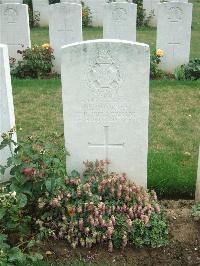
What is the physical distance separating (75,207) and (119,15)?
646 centimetres

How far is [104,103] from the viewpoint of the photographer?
4.52m

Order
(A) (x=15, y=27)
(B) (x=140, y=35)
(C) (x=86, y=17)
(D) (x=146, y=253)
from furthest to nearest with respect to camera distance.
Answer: (C) (x=86, y=17) < (B) (x=140, y=35) < (A) (x=15, y=27) < (D) (x=146, y=253)

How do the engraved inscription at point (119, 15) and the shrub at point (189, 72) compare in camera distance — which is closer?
the shrub at point (189, 72)

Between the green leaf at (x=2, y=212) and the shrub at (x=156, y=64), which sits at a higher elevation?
the shrub at (x=156, y=64)

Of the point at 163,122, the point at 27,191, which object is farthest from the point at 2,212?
the point at 163,122

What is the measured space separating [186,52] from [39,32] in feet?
21.6

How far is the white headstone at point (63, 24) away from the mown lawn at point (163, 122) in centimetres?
106

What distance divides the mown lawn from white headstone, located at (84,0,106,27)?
7071mm

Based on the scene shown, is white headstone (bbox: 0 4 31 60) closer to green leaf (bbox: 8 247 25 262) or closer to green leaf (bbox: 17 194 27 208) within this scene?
green leaf (bbox: 17 194 27 208)

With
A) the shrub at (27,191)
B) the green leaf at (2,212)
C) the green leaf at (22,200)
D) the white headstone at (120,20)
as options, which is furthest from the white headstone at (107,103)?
the white headstone at (120,20)

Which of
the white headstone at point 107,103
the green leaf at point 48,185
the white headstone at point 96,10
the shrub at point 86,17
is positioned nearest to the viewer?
the green leaf at point 48,185

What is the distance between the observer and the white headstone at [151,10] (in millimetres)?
15859

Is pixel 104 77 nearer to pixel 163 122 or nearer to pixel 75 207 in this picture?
pixel 75 207

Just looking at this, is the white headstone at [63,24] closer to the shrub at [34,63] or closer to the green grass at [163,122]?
the shrub at [34,63]
